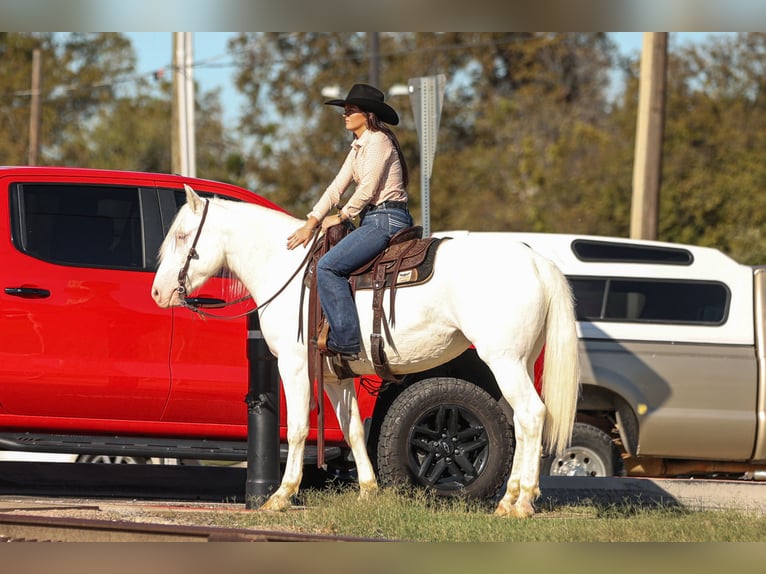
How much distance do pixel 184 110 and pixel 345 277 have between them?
16.3 meters

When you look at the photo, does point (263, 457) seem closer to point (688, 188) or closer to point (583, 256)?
point (583, 256)

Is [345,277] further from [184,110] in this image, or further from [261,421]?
[184,110]

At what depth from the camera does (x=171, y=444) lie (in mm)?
8758

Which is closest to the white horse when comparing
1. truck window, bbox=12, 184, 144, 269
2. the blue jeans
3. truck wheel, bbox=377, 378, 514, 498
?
the blue jeans

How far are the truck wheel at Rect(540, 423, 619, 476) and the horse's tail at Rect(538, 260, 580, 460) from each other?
127 inches

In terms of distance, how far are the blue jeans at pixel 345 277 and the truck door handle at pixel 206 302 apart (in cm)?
93

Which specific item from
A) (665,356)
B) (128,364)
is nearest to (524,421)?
(128,364)

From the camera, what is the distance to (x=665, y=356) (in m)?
11.3

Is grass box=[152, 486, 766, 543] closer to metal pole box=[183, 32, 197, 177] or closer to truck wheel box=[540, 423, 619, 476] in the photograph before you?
truck wheel box=[540, 423, 619, 476]

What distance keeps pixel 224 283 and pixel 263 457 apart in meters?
1.34

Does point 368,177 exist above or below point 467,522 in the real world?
above

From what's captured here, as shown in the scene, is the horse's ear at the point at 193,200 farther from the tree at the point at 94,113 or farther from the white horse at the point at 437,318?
the tree at the point at 94,113

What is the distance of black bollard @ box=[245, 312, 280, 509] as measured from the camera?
8461mm
